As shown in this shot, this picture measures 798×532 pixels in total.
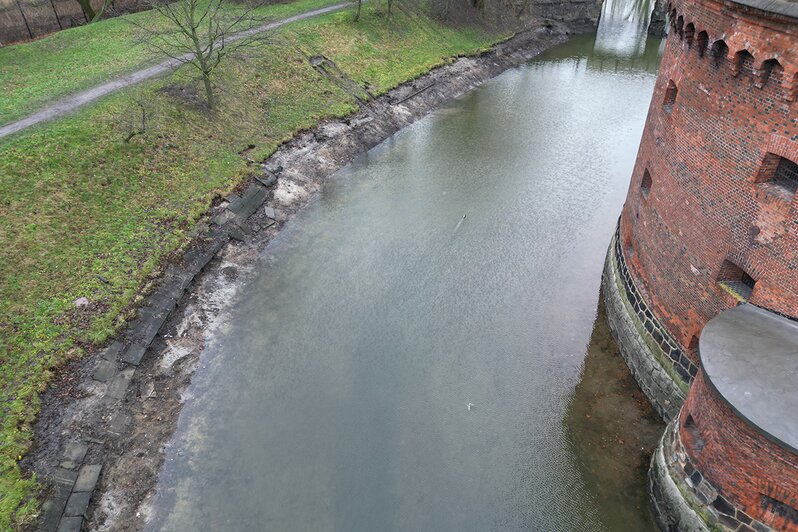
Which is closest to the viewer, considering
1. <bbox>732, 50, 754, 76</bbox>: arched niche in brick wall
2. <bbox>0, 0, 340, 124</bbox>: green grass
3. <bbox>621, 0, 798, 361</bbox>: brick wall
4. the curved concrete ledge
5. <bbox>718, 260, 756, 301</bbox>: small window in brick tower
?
<bbox>621, 0, 798, 361</bbox>: brick wall

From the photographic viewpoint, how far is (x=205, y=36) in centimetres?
A: 3253

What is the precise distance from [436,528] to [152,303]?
445 inches

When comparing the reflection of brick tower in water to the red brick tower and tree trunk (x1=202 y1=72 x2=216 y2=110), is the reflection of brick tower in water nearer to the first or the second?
the red brick tower

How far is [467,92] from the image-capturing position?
124ft

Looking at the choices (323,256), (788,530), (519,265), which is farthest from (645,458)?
(323,256)

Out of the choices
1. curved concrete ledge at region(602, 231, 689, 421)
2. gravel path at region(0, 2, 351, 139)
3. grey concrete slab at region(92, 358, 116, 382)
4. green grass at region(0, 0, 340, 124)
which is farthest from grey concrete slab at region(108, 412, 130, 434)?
green grass at region(0, 0, 340, 124)

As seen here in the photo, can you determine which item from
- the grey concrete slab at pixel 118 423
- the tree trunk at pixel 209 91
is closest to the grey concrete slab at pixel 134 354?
the grey concrete slab at pixel 118 423

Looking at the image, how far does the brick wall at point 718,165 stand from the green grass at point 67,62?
24.4 m

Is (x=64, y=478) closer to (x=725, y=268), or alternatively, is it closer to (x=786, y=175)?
(x=725, y=268)

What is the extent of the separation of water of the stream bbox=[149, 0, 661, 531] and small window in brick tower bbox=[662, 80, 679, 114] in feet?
23.0

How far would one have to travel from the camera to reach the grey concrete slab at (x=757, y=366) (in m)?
9.12

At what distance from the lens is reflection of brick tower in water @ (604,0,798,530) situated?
968 centimetres

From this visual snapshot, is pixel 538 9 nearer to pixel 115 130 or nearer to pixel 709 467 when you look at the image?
pixel 115 130

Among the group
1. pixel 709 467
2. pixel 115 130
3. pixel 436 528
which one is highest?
pixel 115 130
